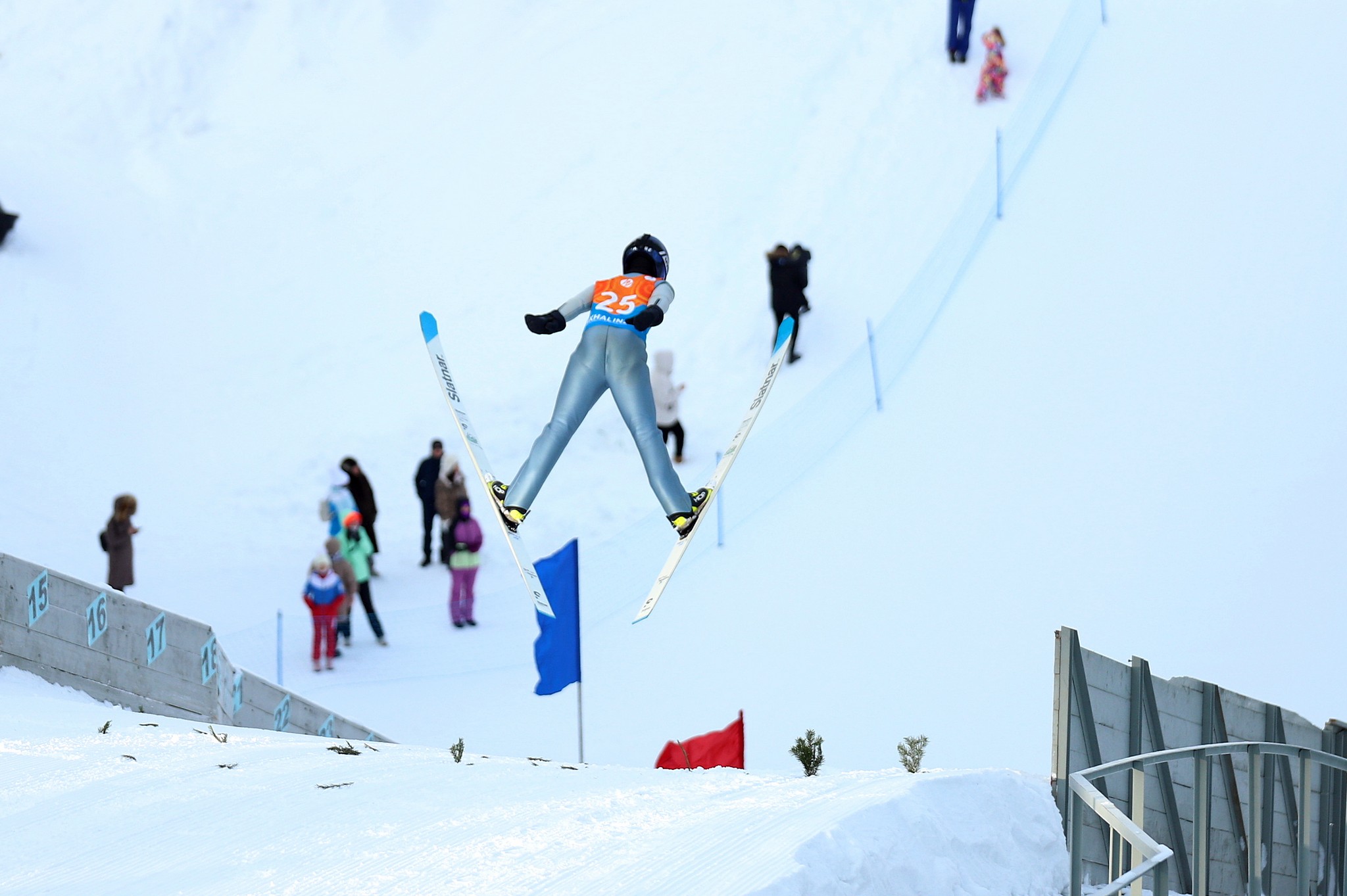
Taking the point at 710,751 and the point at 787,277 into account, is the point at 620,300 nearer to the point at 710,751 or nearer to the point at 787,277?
the point at 710,751

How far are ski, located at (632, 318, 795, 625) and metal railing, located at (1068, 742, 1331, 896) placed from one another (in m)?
2.58

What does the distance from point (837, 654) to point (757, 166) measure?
8168 millimetres

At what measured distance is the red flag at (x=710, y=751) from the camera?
770 centimetres

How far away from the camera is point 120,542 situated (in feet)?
36.2

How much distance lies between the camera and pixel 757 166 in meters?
16.7

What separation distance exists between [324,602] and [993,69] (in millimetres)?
10014

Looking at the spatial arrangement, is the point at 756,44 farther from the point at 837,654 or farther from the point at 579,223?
the point at 837,654

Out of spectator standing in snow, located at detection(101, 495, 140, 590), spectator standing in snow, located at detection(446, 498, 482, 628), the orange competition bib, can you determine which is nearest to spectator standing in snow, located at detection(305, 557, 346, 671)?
spectator standing in snow, located at detection(446, 498, 482, 628)

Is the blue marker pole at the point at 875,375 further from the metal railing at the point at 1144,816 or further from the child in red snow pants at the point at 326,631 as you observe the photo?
the metal railing at the point at 1144,816

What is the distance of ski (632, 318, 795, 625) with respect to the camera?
7.39 m

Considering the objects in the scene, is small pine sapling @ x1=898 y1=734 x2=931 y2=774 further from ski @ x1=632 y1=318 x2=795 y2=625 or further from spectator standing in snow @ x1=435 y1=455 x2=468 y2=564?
spectator standing in snow @ x1=435 y1=455 x2=468 y2=564

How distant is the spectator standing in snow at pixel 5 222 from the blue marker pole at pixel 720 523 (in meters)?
9.92

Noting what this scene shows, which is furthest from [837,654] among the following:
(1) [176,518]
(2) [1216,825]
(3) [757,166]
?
(3) [757,166]

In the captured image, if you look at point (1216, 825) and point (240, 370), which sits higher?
point (240, 370)
